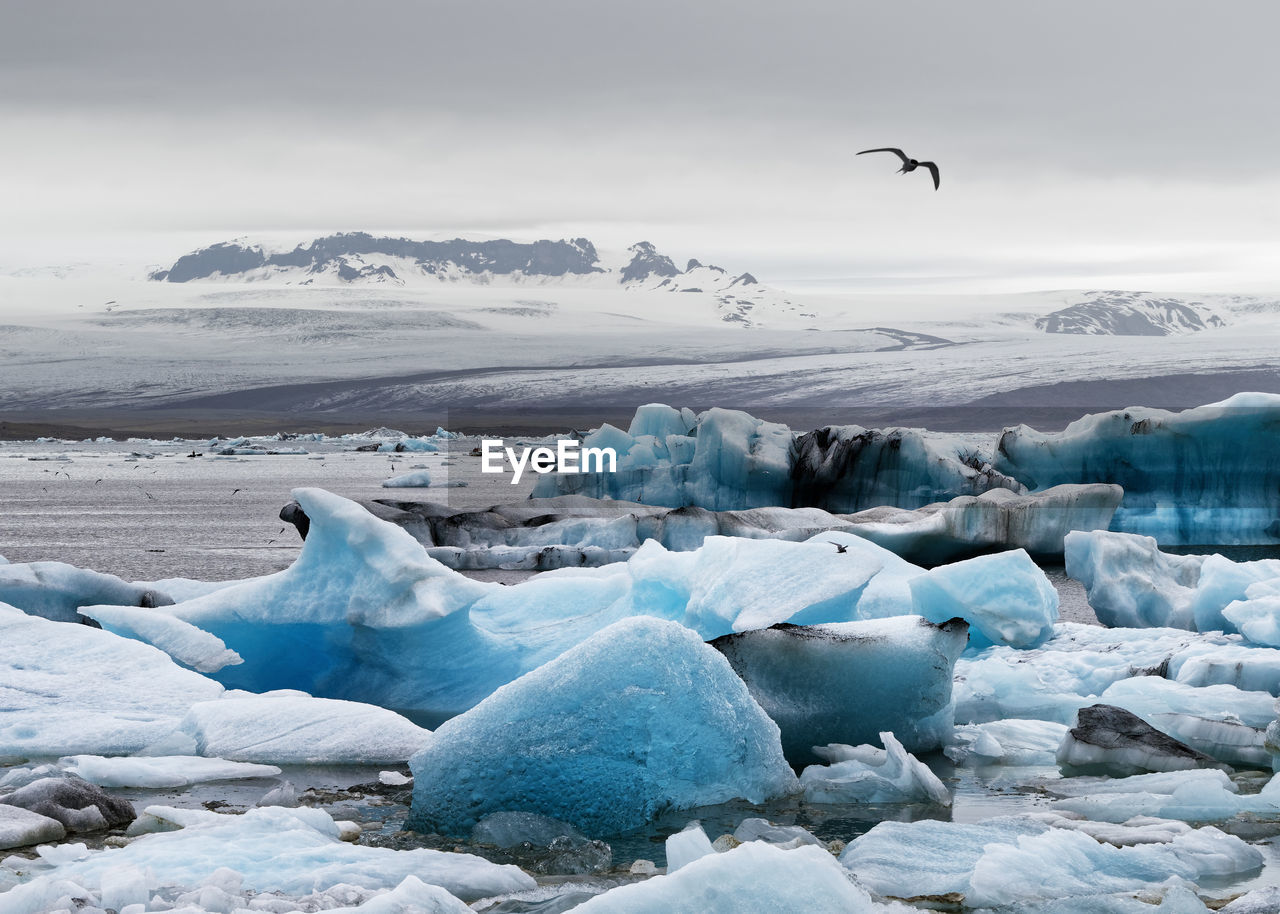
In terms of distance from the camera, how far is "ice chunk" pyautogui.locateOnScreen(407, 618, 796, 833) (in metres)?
4.07

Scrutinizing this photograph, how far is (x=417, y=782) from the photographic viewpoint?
13.5 ft

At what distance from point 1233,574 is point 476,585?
465 cm

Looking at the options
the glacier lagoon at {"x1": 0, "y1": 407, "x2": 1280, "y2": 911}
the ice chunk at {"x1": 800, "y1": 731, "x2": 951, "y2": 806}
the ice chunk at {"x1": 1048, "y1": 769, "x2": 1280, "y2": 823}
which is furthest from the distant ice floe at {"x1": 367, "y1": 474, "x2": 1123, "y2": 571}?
the ice chunk at {"x1": 1048, "y1": 769, "x2": 1280, "y2": 823}

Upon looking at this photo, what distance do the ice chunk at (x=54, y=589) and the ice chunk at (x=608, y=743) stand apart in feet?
11.9

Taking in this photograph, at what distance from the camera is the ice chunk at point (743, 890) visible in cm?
288

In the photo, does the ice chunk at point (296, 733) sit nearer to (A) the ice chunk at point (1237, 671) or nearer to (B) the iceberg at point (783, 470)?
(A) the ice chunk at point (1237, 671)

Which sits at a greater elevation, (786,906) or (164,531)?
(786,906)

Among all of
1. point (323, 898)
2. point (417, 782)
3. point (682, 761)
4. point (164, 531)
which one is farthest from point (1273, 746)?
point (164, 531)

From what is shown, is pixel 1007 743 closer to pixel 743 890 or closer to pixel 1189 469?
pixel 743 890

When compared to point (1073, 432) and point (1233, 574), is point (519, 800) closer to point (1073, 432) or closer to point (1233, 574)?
point (1233, 574)

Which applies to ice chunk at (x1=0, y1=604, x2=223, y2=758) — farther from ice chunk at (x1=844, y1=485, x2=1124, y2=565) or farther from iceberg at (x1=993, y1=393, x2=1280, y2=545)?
iceberg at (x1=993, y1=393, x2=1280, y2=545)

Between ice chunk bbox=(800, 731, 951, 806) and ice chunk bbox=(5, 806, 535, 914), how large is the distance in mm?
1401

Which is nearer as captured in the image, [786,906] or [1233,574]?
[786,906]

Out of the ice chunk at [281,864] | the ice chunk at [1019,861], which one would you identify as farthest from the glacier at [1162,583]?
the ice chunk at [281,864]
